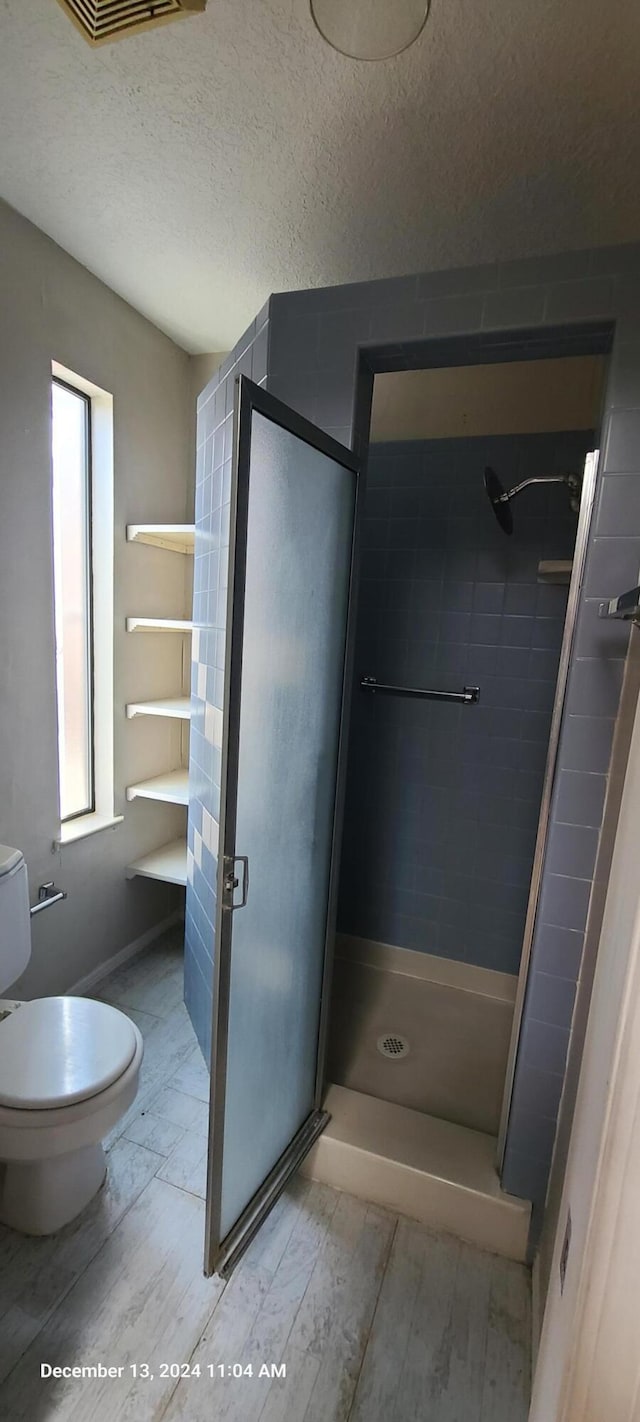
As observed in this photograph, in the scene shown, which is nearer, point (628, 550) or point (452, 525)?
point (628, 550)

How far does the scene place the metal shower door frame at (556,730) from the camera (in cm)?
122

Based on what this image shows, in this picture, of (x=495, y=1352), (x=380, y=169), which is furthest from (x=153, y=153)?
(x=495, y=1352)

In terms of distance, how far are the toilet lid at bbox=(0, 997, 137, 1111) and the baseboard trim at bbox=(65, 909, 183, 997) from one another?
692 mm

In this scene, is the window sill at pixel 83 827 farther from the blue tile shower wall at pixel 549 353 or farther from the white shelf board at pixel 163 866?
the blue tile shower wall at pixel 549 353

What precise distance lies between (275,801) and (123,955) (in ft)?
5.17

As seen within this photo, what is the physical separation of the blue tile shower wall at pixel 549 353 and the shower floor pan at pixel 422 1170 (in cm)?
9

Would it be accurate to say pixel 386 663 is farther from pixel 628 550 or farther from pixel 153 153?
pixel 153 153

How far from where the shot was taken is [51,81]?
46.9 inches

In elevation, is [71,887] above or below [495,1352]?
above

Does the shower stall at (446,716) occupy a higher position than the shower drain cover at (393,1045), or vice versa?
the shower stall at (446,716)

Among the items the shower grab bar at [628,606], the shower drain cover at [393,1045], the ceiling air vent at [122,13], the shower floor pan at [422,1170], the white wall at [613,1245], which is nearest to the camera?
the white wall at [613,1245]

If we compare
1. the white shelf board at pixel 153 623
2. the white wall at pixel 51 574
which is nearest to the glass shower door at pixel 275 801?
the white shelf board at pixel 153 623

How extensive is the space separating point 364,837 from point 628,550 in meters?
1.64

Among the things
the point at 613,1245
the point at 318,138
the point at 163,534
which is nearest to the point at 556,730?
the point at 613,1245
